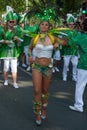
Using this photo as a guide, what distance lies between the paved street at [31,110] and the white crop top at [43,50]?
1232 millimetres

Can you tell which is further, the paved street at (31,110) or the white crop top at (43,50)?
the paved street at (31,110)

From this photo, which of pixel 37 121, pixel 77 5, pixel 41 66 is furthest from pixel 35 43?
pixel 77 5

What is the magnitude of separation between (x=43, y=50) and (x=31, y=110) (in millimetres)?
1576

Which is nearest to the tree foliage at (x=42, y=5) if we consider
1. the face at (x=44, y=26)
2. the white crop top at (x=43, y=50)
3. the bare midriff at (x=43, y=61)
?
the face at (x=44, y=26)

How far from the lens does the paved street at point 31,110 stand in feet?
23.3

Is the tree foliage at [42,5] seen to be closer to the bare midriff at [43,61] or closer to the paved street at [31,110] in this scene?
the bare midriff at [43,61]

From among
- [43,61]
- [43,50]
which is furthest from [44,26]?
[43,61]

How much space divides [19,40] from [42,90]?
340cm

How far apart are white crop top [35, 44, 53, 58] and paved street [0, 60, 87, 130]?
123 centimetres

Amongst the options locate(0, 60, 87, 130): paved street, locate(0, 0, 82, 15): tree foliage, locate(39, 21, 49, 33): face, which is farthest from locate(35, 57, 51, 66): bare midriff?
locate(0, 60, 87, 130): paved street

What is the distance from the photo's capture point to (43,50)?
23.0ft

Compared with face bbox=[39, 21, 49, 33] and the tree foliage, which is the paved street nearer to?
face bbox=[39, 21, 49, 33]

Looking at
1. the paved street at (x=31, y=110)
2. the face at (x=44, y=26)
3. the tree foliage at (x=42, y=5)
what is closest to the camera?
the face at (x=44, y=26)

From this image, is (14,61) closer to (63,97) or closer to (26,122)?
(63,97)
